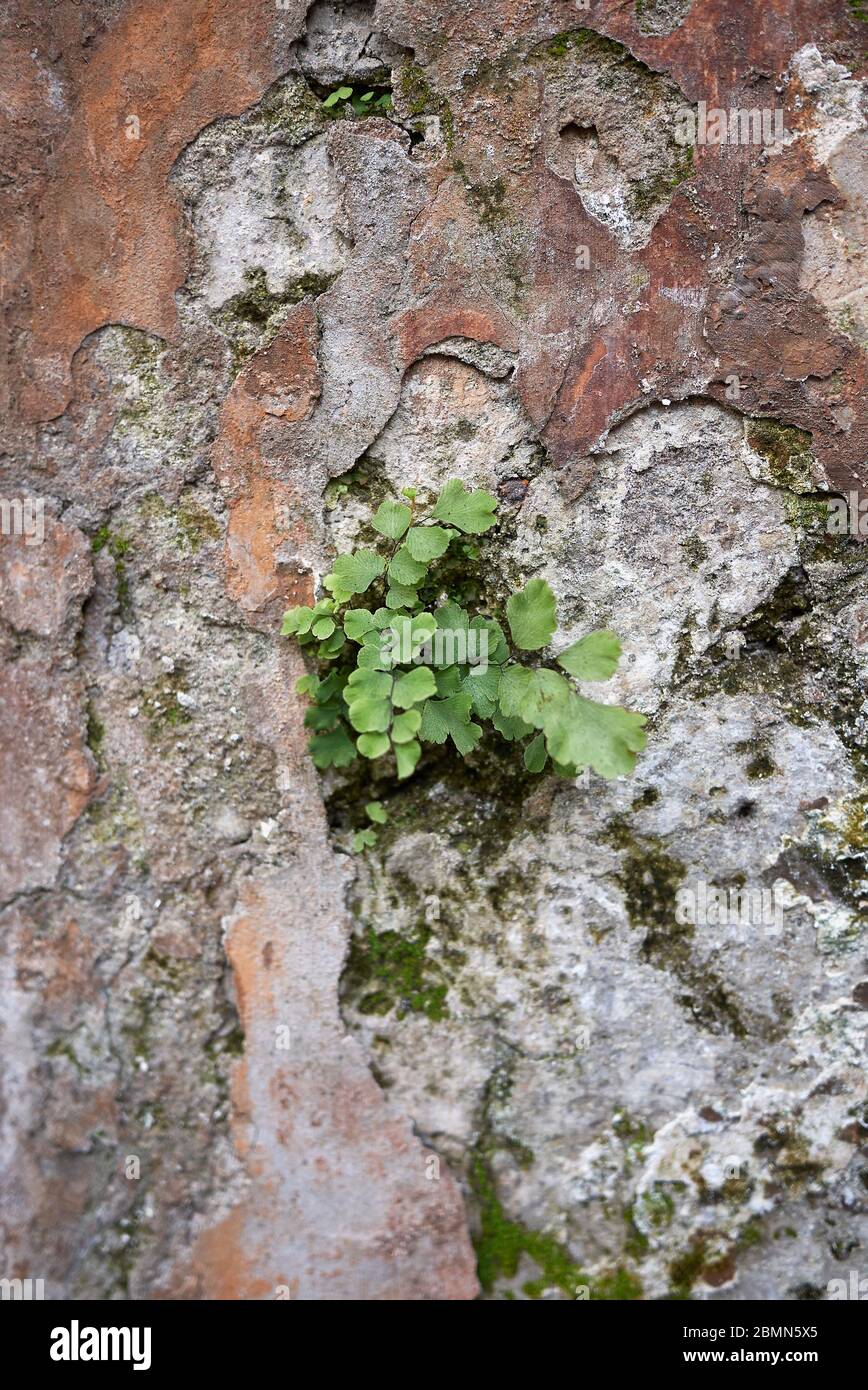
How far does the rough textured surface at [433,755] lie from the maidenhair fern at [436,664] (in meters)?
0.11

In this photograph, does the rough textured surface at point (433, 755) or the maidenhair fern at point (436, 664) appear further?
the rough textured surface at point (433, 755)

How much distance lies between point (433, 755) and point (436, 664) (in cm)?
25

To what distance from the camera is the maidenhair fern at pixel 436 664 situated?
6.21 ft

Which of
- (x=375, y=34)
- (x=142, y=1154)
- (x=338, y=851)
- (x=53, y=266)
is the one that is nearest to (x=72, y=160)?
(x=53, y=266)

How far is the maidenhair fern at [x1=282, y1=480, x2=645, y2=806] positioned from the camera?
6.21ft

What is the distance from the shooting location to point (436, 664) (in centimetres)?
200

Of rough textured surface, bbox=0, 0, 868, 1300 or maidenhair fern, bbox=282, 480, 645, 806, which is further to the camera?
rough textured surface, bbox=0, 0, 868, 1300

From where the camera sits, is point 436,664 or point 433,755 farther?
point 433,755

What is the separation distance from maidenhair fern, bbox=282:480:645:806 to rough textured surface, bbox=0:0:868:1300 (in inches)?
4.2

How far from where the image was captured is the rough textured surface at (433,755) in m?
2.04

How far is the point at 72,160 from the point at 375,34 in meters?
0.74

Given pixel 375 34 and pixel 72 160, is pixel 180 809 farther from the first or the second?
pixel 375 34

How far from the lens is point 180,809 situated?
214 centimetres

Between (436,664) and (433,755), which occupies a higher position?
(436,664)
